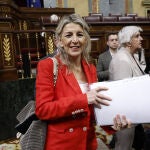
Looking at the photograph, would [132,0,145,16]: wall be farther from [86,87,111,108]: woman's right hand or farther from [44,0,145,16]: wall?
[86,87,111,108]: woman's right hand

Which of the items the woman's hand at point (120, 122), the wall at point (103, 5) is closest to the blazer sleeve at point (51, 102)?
the woman's hand at point (120, 122)

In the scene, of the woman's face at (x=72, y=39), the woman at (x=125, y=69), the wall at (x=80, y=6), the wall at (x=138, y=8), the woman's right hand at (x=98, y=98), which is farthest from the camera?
the wall at (x=138, y=8)

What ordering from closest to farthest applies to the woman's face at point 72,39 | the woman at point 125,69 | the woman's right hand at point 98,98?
the woman's right hand at point 98,98, the woman's face at point 72,39, the woman at point 125,69

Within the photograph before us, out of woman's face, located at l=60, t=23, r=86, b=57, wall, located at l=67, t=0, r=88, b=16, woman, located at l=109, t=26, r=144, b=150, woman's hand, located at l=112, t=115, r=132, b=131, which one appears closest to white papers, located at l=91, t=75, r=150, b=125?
woman's hand, located at l=112, t=115, r=132, b=131

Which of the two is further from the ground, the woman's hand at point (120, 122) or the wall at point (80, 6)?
the wall at point (80, 6)

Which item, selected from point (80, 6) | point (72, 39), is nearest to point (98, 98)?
point (72, 39)

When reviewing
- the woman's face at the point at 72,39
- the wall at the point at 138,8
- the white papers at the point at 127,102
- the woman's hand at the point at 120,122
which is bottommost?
the woman's hand at the point at 120,122

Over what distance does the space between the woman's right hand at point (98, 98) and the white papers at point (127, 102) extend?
20 millimetres

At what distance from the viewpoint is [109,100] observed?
1159 mm

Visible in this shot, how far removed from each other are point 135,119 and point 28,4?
813 centimetres

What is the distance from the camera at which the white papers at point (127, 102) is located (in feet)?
3.86

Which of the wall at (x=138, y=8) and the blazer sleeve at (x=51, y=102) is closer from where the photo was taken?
the blazer sleeve at (x=51, y=102)

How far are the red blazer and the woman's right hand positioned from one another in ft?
0.09

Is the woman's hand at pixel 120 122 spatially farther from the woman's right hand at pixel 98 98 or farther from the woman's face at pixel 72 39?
the woman's face at pixel 72 39
